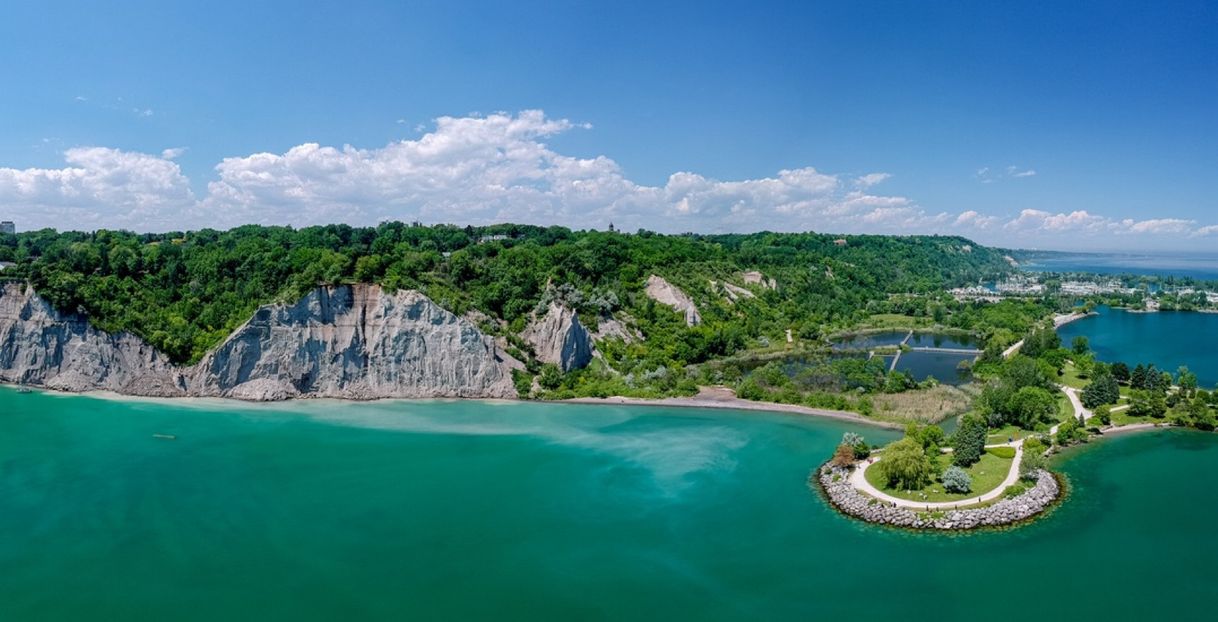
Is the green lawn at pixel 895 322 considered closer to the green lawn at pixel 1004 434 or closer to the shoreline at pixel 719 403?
the shoreline at pixel 719 403

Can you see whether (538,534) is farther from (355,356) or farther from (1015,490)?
(355,356)

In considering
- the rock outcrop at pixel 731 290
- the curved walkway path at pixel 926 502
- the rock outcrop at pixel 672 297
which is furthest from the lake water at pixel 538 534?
the rock outcrop at pixel 731 290

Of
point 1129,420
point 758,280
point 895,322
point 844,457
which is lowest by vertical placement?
point 844,457

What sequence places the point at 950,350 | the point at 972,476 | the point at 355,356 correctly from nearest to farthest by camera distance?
the point at 972,476 < the point at 355,356 < the point at 950,350

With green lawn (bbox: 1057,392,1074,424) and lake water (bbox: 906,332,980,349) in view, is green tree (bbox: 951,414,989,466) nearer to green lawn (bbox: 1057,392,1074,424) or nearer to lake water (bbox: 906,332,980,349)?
green lawn (bbox: 1057,392,1074,424)

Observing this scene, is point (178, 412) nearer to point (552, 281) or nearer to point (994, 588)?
point (552, 281)

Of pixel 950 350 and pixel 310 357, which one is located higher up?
pixel 310 357

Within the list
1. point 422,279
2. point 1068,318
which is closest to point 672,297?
point 422,279
